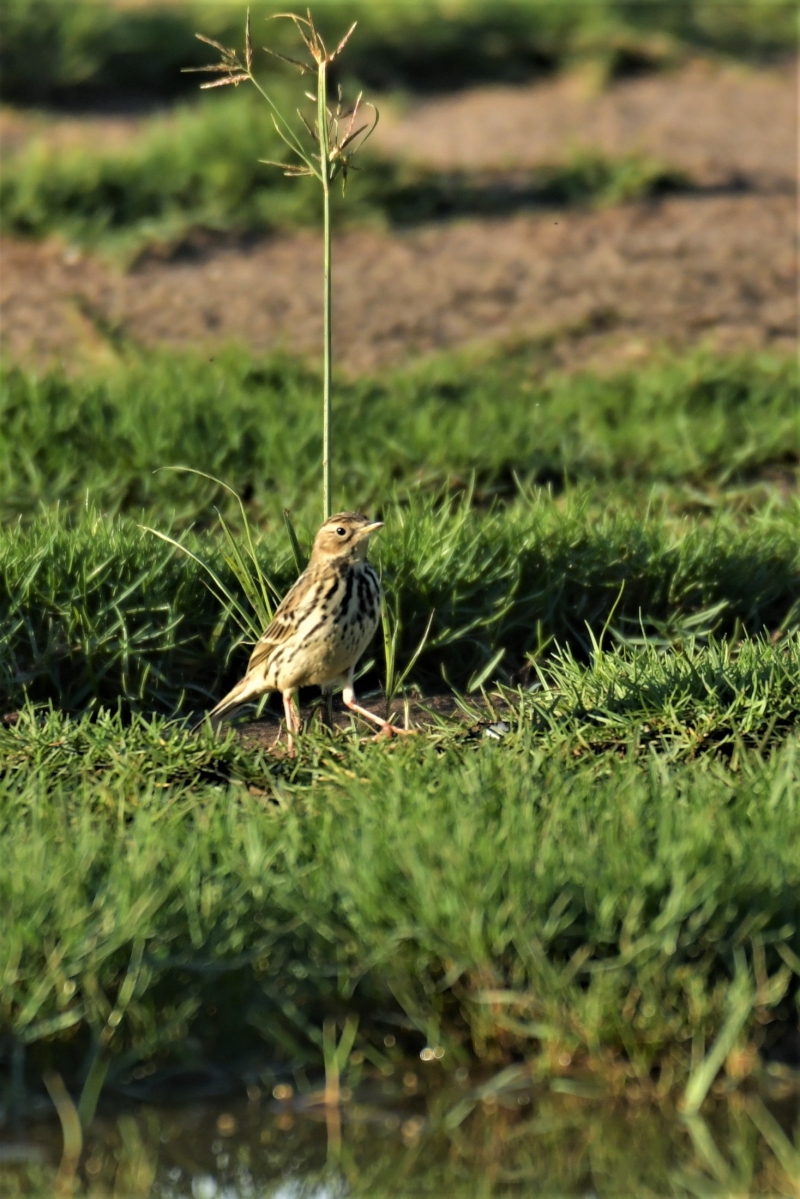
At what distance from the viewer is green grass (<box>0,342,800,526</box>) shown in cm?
777

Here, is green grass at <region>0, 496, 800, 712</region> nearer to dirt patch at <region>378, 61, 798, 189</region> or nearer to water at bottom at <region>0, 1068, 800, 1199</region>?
water at bottom at <region>0, 1068, 800, 1199</region>

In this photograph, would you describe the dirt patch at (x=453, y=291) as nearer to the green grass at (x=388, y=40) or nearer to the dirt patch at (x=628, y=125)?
the dirt patch at (x=628, y=125)

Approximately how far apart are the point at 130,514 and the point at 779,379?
4.14m

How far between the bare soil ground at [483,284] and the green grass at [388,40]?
7.53 ft

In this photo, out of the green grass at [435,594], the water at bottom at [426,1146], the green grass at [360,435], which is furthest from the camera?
the green grass at [360,435]

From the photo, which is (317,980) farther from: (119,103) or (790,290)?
(119,103)

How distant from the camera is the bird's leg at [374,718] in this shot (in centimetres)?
549

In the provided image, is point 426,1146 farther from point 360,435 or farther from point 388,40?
point 388,40

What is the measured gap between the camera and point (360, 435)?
827 cm

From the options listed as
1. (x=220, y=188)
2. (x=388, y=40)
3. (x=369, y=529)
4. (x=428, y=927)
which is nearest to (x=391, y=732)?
(x=369, y=529)

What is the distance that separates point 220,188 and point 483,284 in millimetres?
2124

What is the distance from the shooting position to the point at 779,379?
9.57 m

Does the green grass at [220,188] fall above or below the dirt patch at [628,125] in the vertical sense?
below

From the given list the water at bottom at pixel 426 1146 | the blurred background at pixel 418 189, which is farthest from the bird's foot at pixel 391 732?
the blurred background at pixel 418 189
